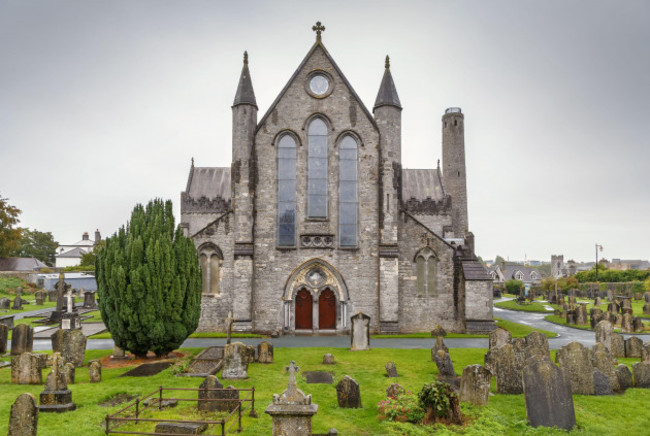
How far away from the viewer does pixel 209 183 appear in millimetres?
35281

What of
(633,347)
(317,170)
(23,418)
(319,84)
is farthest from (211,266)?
(633,347)

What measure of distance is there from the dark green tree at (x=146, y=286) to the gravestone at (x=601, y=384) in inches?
501

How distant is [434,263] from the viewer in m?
24.6

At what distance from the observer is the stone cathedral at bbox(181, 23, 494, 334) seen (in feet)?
76.8

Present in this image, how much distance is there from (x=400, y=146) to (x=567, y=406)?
16717mm

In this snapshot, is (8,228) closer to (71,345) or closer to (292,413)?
(71,345)

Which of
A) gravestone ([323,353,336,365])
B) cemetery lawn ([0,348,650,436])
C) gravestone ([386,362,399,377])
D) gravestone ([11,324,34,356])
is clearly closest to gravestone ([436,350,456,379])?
cemetery lawn ([0,348,650,436])

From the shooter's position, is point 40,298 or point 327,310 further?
point 40,298

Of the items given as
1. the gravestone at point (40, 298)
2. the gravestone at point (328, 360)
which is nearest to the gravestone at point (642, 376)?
the gravestone at point (328, 360)

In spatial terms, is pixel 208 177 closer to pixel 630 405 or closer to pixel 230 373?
pixel 230 373

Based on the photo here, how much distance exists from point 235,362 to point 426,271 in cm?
1353

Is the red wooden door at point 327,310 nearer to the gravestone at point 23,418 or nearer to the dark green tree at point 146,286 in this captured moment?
the dark green tree at point 146,286

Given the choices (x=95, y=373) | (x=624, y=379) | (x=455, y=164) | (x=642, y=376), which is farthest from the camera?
(x=455, y=164)

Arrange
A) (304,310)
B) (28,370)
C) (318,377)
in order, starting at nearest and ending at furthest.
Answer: (28,370)
(318,377)
(304,310)
